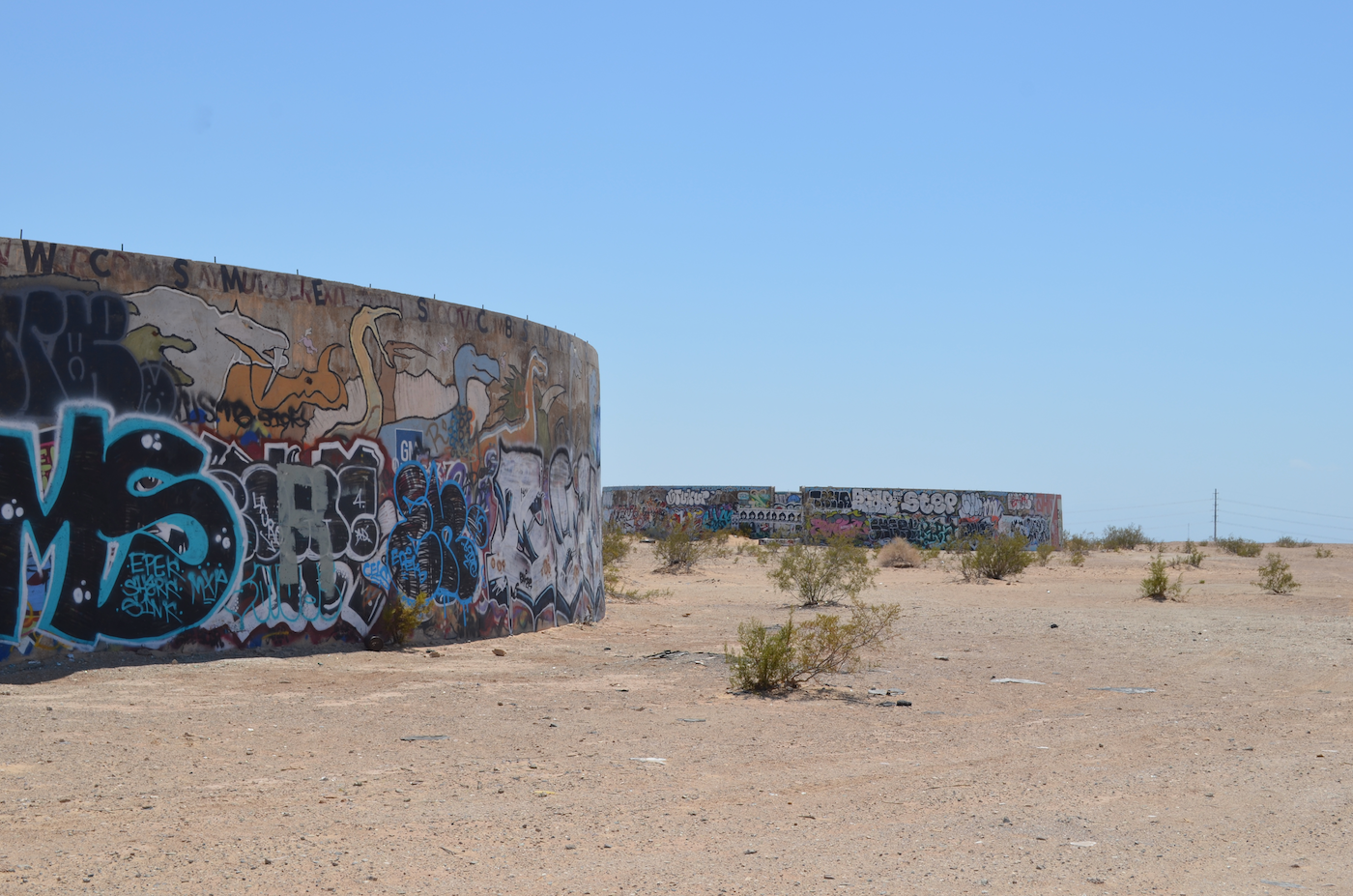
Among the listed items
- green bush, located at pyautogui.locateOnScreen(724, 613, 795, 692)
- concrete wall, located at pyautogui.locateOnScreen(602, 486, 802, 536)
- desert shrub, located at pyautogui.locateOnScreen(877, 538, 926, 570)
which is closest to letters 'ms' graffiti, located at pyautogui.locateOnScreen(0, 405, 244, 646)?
green bush, located at pyautogui.locateOnScreen(724, 613, 795, 692)

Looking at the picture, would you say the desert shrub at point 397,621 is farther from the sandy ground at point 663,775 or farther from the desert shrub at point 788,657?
the desert shrub at point 788,657

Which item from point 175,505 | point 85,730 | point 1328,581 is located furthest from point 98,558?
point 1328,581

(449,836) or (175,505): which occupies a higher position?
(175,505)

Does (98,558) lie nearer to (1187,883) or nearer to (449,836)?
(449,836)

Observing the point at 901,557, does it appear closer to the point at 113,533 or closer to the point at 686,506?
the point at 686,506

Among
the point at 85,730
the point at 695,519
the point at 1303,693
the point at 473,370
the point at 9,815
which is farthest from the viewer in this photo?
the point at 695,519

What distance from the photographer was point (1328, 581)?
26.2 m

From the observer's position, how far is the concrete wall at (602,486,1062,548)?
150ft

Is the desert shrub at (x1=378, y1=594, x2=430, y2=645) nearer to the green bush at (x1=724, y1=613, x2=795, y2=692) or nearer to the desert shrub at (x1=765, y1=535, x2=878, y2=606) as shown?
the green bush at (x1=724, y1=613, x2=795, y2=692)

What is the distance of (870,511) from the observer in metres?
45.9

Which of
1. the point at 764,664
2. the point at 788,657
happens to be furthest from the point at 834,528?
the point at 764,664

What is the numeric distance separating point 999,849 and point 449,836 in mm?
2533

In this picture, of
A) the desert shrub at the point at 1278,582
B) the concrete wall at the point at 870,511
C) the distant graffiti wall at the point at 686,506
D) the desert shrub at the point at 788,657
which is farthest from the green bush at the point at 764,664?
the distant graffiti wall at the point at 686,506

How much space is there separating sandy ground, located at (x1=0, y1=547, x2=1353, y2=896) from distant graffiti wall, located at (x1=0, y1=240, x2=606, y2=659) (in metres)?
0.56
